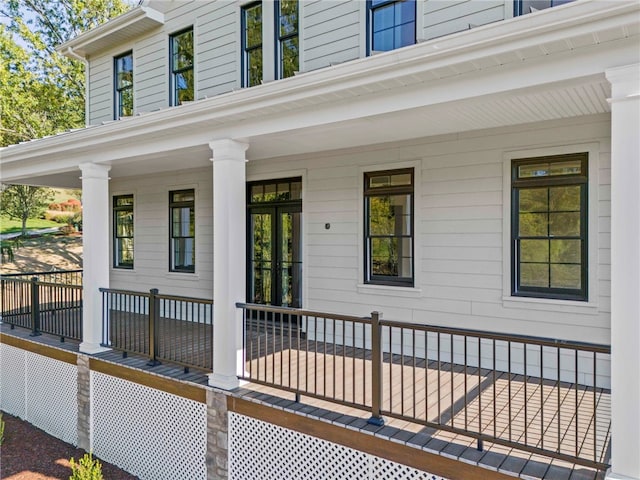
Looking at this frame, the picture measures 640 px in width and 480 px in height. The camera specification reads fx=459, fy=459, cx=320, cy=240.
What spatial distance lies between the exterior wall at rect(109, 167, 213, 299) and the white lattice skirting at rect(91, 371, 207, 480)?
98.2 inches

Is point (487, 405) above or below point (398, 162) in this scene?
below

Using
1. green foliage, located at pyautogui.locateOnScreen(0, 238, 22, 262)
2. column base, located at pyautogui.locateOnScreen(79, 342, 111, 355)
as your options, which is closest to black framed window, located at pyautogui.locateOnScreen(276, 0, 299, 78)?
column base, located at pyautogui.locateOnScreen(79, 342, 111, 355)

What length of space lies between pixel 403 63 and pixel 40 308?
7134mm

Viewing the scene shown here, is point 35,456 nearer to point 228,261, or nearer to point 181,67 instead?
point 228,261

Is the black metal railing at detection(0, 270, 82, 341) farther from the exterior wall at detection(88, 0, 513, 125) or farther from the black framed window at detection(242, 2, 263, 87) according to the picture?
the black framed window at detection(242, 2, 263, 87)

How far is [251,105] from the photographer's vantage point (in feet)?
14.3

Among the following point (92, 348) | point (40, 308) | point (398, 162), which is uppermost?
point (398, 162)

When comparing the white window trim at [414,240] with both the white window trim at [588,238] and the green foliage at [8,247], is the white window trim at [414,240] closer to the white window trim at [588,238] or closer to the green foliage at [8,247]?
the white window trim at [588,238]

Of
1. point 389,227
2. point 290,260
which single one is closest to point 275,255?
Result: point 290,260

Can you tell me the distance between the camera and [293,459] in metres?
4.15

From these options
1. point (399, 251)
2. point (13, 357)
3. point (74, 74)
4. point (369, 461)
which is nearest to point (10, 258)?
point (74, 74)

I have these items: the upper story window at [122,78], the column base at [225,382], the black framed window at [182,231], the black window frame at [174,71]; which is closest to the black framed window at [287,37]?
the black window frame at [174,71]

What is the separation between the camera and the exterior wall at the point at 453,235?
457 centimetres

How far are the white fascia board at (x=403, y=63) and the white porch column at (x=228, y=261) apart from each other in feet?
1.35
